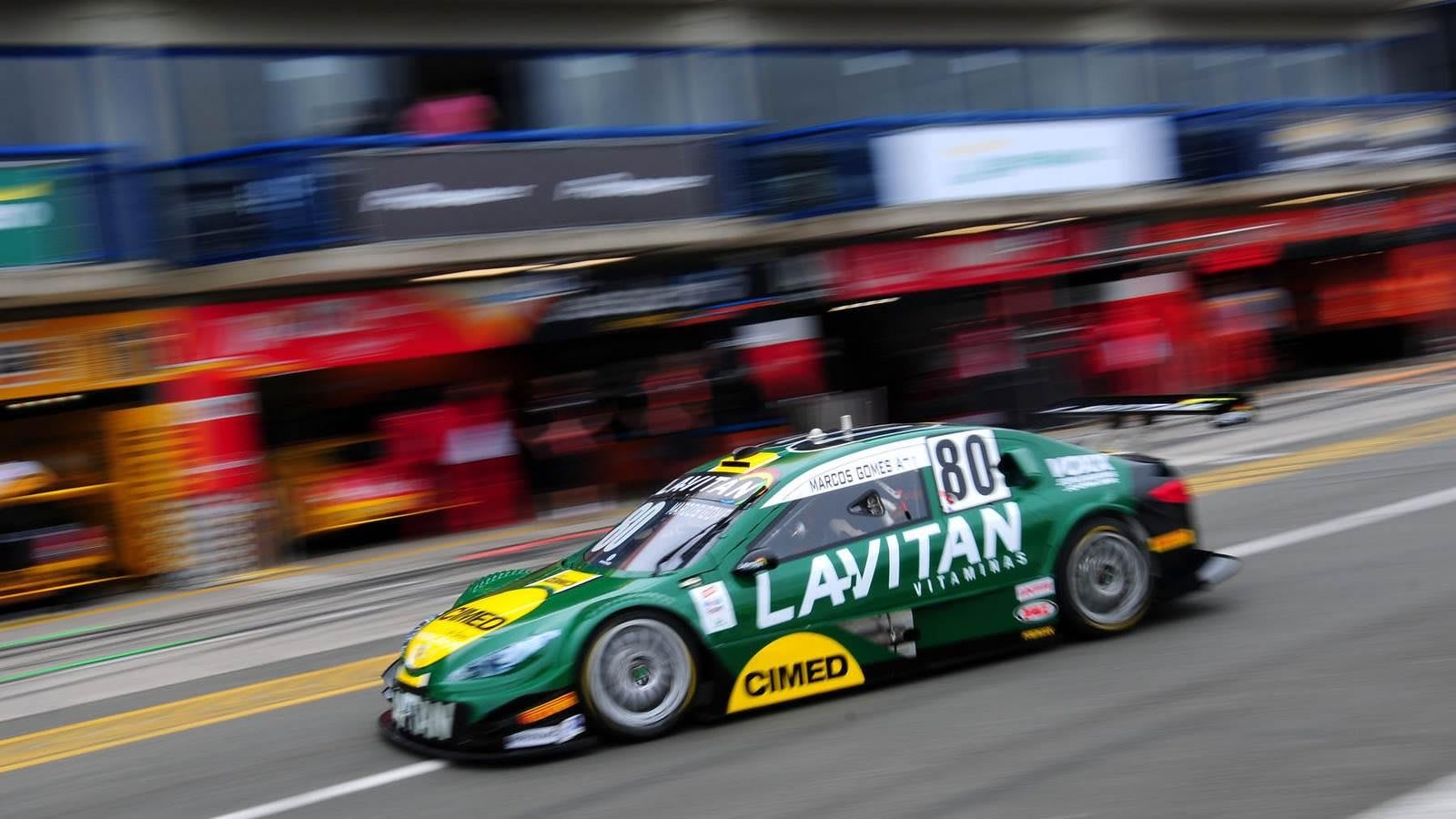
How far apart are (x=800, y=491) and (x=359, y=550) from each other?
10641 millimetres

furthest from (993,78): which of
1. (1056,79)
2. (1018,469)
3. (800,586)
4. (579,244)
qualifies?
(800,586)

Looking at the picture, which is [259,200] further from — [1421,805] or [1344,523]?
[1421,805]

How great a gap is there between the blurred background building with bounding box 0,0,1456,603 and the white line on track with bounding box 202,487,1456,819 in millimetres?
9380

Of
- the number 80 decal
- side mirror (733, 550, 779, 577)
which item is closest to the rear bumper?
the number 80 decal

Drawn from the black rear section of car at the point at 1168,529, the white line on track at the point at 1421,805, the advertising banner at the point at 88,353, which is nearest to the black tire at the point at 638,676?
the black rear section of car at the point at 1168,529

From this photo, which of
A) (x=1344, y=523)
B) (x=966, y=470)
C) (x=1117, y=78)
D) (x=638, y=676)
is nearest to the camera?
(x=638, y=676)

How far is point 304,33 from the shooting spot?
740 inches

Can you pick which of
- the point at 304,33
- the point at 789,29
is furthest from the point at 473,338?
the point at 789,29

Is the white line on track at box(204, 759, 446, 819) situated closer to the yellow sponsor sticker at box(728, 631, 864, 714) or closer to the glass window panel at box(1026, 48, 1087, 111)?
the yellow sponsor sticker at box(728, 631, 864, 714)

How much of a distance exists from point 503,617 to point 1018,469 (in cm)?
292

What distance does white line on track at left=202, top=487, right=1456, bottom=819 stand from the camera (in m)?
5.27

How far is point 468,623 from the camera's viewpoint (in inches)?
285

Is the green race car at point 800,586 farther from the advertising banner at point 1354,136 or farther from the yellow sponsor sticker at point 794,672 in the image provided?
the advertising banner at point 1354,136

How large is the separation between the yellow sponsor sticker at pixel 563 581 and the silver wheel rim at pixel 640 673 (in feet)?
1.60
